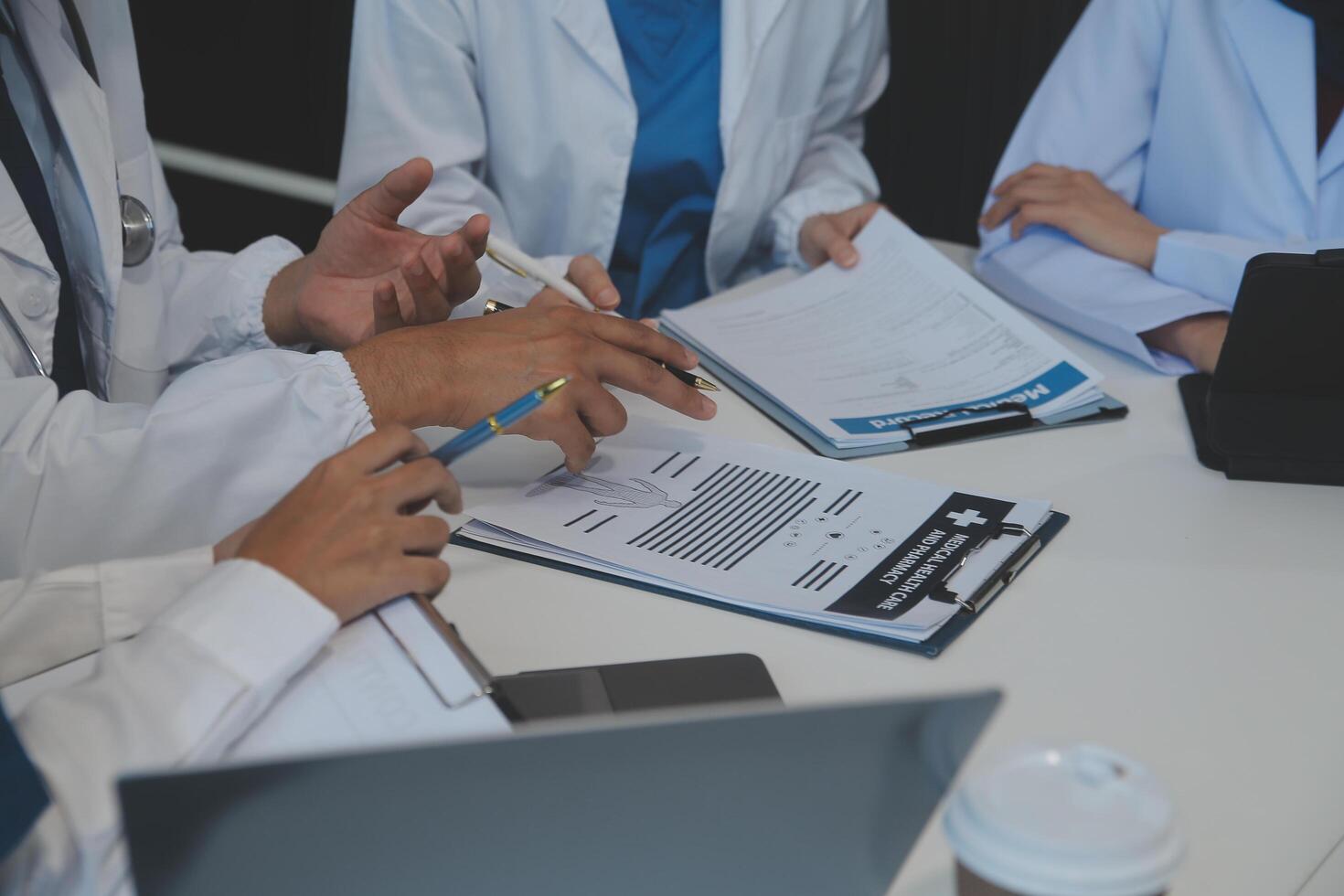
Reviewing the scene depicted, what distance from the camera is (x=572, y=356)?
0.95 metres

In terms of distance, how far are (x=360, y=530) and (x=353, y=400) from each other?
263 millimetres

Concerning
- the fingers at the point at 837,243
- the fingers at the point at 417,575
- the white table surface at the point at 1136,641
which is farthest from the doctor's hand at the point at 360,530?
the fingers at the point at 837,243

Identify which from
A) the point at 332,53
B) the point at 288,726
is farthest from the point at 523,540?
the point at 332,53

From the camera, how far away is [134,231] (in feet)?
3.78

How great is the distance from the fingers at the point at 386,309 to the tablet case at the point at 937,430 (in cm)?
33

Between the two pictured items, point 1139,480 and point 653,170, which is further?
point 653,170

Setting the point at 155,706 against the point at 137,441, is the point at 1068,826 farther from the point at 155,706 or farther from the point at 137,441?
the point at 137,441

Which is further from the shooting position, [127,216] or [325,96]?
[325,96]

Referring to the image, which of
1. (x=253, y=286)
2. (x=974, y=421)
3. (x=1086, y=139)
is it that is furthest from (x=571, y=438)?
(x=1086, y=139)

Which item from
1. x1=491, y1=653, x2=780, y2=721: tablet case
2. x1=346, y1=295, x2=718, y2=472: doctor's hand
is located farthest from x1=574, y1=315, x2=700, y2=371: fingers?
x1=491, y1=653, x2=780, y2=721: tablet case

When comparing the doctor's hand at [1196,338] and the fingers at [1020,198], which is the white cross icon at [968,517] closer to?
the doctor's hand at [1196,338]

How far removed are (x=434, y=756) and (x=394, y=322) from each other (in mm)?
738

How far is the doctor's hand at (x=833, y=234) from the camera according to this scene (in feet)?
4.53

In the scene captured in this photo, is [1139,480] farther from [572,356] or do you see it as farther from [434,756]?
[434,756]
